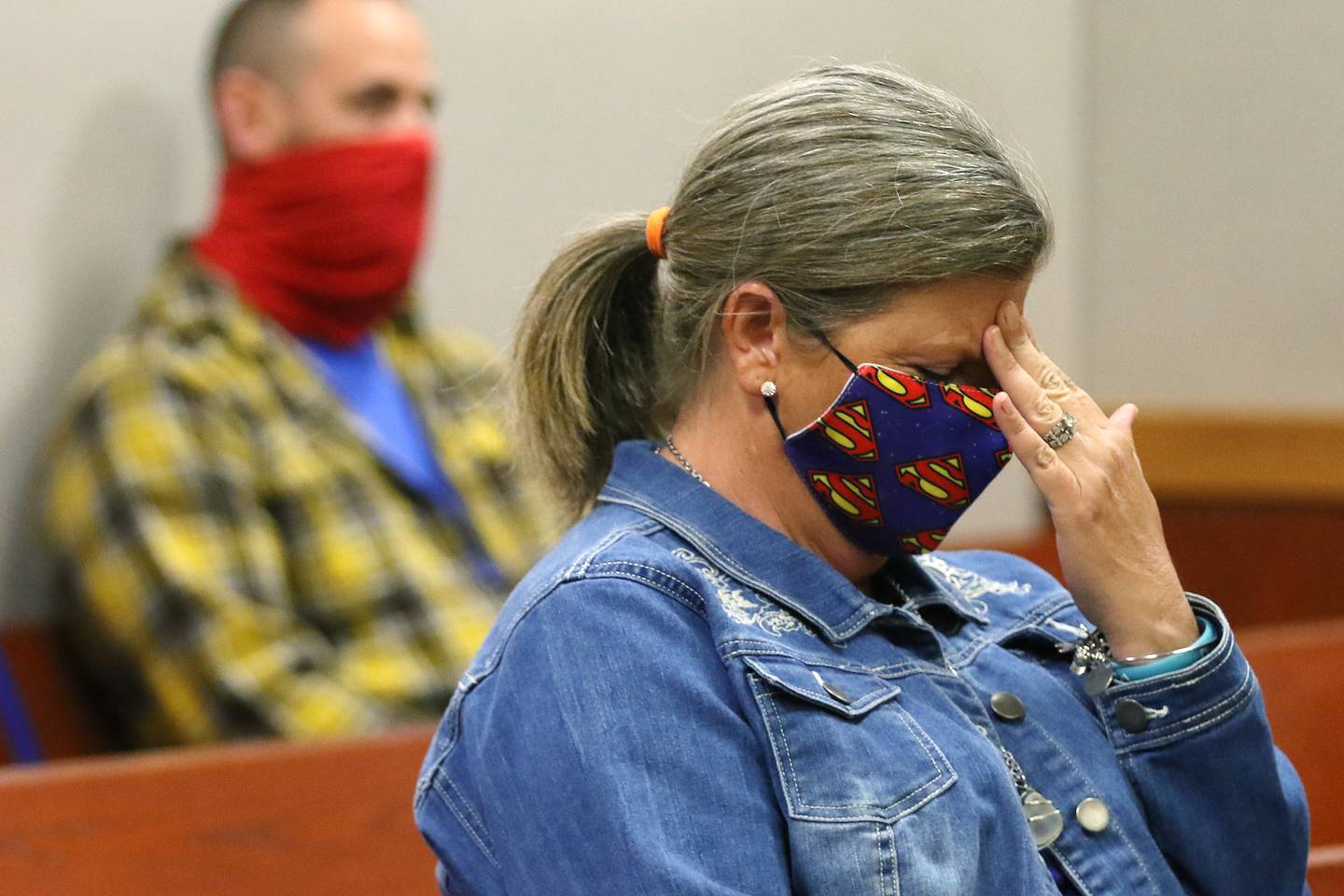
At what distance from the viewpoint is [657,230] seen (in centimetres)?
136

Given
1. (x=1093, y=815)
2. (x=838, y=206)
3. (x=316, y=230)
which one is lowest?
(x=1093, y=815)

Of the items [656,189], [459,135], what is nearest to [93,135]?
[459,135]

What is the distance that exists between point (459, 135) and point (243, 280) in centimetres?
70

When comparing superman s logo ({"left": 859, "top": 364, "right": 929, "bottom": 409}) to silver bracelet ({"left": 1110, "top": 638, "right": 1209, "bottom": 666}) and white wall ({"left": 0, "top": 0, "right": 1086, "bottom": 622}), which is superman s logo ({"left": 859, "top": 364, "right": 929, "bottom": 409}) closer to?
silver bracelet ({"left": 1110, "top": 638, "right": 1209, "bottom": 666})

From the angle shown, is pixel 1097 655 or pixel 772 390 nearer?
pixel 772 390

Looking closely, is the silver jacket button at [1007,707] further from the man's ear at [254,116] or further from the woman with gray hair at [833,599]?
the man's ear at [254,116]

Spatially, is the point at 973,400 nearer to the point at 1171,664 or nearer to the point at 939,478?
the point at 939,478

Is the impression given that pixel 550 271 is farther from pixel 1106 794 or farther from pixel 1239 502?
pixel 1239 502

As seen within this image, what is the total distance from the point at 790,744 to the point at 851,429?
0.24 meters

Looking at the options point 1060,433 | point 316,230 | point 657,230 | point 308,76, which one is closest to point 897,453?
point 1060,433

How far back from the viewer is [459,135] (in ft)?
10.7

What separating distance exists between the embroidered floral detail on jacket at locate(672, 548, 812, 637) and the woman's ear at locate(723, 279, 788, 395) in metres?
0.14

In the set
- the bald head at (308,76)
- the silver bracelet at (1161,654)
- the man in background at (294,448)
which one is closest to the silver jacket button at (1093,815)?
the silver bracelet at (1161,654)

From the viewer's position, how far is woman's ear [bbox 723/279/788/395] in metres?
1.27
